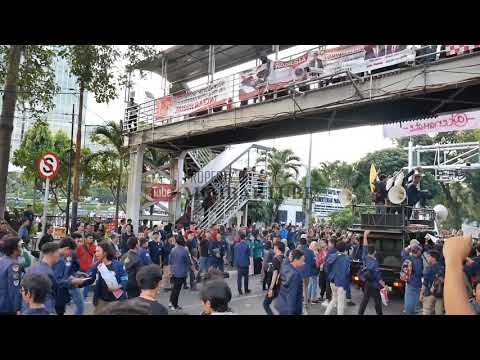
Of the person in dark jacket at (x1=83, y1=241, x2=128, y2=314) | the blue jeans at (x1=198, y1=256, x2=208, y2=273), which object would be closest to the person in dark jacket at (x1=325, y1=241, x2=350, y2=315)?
the person in dark jacket at (x1=83, y1=241, x2=128, y2=314)

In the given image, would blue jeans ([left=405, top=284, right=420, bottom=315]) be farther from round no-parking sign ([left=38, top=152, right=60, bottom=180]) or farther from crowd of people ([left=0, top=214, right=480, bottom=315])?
round no-parking sign ([left=38, top=152, right=60, bottom=180])

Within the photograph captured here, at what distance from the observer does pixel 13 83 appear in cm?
935

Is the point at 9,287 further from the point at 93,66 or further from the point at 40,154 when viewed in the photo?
the point at 40,154

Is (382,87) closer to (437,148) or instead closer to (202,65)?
(437,148)

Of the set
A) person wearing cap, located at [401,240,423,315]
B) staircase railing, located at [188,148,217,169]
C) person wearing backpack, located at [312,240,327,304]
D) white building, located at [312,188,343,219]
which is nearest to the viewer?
person wearing cap, located at [401,240,423,315]

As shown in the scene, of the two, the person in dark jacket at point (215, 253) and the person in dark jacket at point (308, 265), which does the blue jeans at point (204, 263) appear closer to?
the person in dark jacket at point (215, 253)

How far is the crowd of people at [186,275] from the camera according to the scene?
372 centimetres

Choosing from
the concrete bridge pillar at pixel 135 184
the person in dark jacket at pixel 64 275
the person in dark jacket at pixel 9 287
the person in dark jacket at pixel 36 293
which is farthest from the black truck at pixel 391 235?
the concrete bridge pillar at pixel 135 184

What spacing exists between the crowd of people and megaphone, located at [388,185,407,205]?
4.07 ft

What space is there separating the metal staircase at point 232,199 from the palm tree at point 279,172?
602 centimetres

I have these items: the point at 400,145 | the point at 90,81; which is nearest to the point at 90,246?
the point at 90,81

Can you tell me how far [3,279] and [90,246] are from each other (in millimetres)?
4068

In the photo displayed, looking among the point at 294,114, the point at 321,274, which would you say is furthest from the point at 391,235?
the point at 294,114

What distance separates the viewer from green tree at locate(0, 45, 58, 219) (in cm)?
927
